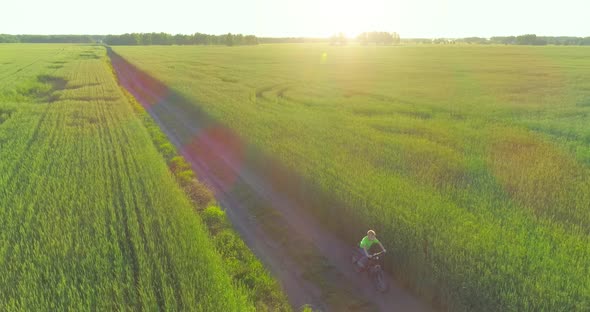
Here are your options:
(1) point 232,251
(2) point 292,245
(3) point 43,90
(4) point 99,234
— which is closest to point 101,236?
(4) point 99,234

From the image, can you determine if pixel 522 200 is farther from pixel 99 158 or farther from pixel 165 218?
pixel 99 158

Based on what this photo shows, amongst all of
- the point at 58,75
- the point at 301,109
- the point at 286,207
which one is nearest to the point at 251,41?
the point at 58,75

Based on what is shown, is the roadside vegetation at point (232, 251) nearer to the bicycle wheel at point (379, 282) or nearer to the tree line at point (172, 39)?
the bicycle wheel at point (379, 282)

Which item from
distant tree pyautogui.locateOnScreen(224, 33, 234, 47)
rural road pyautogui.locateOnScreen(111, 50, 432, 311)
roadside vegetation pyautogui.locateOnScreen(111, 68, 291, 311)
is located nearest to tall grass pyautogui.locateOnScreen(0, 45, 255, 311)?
roadside vegetation pyautogui.locateOnScreen(111, 68, 291, 311)

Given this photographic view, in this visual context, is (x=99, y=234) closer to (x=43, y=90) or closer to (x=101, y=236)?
(x=101, y=236)

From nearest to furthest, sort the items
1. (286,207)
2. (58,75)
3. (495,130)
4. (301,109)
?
(286,207) < (495,130) < (301,109) < (58,75)

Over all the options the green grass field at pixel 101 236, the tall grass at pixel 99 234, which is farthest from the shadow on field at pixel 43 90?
the green grass field at pixel 101 236
